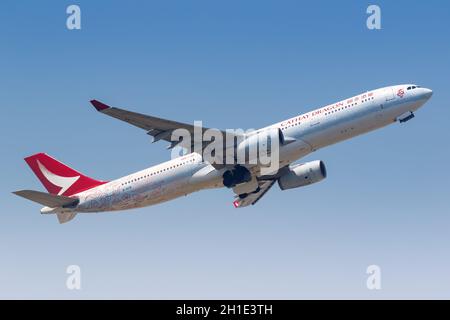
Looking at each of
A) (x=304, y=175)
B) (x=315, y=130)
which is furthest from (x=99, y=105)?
(x=304, y=175)

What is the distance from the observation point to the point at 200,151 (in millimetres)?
47500

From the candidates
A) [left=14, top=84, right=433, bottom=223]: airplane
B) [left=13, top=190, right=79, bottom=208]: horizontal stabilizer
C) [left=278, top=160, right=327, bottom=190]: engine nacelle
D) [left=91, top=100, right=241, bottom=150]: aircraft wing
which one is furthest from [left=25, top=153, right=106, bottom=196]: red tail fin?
[left=278, top=160, right=327, bottom=190]: engine nacelle

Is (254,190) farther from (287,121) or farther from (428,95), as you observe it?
(428,95)

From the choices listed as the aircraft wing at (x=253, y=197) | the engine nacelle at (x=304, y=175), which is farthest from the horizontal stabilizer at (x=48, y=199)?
the engine nacelle at (x=304, y=175)

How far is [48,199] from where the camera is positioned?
49656 mm

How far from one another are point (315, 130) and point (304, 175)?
661cm

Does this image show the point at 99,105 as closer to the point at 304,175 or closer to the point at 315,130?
the point at 315,130

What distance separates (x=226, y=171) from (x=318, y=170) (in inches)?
272

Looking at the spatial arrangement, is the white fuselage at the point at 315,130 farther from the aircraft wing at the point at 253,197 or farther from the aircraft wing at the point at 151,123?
the aircraft wing at the point at 253,197

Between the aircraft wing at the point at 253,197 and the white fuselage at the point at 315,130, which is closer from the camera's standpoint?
the white fuselage at the point at 315,130

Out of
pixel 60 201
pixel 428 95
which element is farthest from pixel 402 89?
pixel 60 201

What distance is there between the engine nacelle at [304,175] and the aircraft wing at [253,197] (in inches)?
72.5

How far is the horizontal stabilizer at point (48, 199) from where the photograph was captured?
47.8 m

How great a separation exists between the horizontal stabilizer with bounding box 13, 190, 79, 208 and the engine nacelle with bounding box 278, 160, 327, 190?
45.2ft
